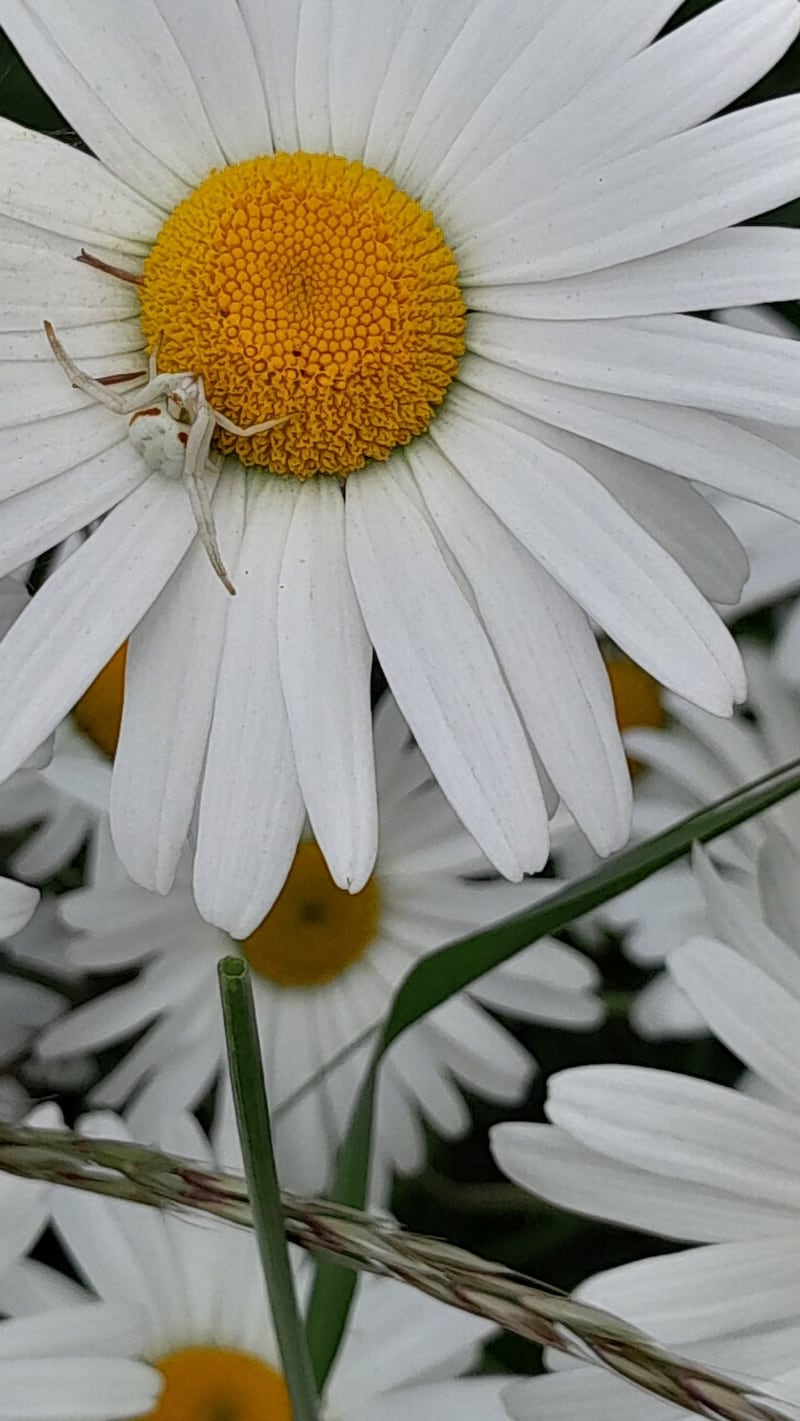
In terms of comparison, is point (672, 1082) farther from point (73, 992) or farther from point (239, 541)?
point (73, 992)

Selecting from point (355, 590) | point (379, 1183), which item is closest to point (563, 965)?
point (379, 1183)

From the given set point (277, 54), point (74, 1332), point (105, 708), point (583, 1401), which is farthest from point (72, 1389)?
point (277, 54)

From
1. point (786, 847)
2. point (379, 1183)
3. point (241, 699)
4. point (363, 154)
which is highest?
point (363, 154)

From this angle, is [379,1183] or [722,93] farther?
[379,1183]

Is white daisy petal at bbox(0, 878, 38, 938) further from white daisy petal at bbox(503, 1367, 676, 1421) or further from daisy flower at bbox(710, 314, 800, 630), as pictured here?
daisy flower at bbox(710, 314, 800, 630)

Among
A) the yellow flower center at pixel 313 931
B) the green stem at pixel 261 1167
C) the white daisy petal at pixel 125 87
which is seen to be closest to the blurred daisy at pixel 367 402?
the white daisy petal at pixel 125 87

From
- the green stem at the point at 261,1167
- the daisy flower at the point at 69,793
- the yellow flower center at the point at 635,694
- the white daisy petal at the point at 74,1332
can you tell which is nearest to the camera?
the green stem at the point at 261,1167

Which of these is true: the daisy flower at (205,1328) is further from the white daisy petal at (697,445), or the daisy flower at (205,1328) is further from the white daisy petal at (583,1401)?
the white daisy petal at (697,445)
